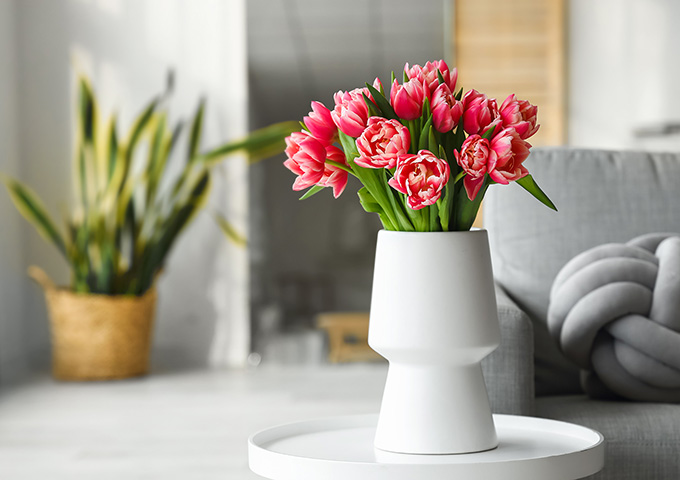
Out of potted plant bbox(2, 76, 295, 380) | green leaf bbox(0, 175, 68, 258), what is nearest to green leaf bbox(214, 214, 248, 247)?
potted plant bbox(2, 76, 295, 380)

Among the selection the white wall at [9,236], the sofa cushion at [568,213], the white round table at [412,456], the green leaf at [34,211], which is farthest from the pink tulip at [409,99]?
the white wall at [9,236]

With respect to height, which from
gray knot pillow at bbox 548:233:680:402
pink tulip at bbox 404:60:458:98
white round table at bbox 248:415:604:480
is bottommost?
white round table at bbox 248:415:604:480

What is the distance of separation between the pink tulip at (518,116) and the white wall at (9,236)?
3236mm

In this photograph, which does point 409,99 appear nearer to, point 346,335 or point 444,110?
point 444,110

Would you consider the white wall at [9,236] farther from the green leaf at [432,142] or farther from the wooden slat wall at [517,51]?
the green leaf at [432,142]

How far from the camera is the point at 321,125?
1121mm

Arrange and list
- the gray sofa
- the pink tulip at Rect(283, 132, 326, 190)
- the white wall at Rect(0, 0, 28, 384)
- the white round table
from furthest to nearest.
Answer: the white wall at Rect(0, 0, 28, 384), the gray sofa, the pink tulip at Rect(283, 132, 326, 190), the white round table

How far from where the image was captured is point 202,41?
4012 mm

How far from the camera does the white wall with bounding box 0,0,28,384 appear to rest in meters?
3.81

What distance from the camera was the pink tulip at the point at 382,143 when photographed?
41.1 inches

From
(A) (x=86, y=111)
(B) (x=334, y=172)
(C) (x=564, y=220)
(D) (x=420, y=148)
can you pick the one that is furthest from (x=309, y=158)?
(A) (x=86, y=111)

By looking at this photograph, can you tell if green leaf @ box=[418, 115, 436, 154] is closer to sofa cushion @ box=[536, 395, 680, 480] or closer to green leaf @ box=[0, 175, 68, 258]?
sofa cushion @ box=[536, 395, 680, 480]

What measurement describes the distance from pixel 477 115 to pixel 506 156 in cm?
7

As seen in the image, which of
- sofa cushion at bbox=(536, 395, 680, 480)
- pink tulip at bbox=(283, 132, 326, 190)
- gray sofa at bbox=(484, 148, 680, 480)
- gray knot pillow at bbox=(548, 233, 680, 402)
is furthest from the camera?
gray sofa at bbox=(484, 148, 680, 480)
